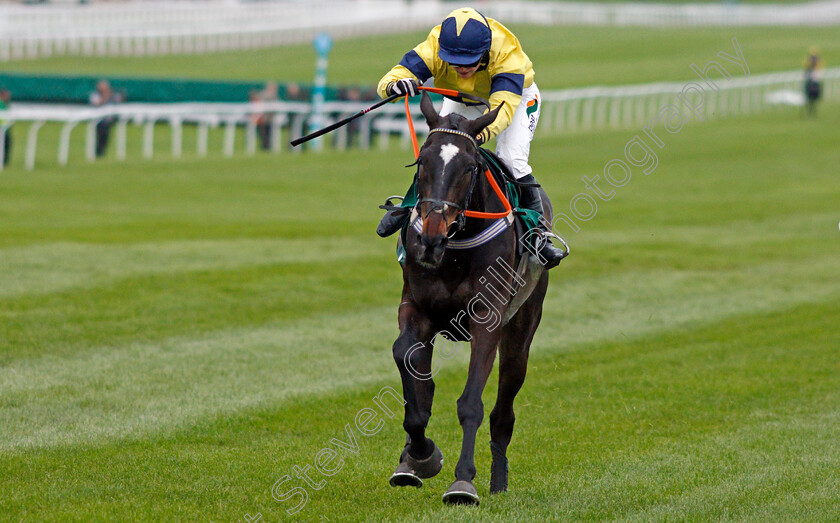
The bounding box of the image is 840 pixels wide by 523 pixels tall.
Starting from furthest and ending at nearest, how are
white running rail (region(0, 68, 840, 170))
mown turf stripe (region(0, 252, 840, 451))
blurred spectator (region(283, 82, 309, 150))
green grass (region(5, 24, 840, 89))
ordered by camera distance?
1. green grass (region(5, 24, 840, 89))
2. blurred spectator (region(283, 82, 309, 150))
3. white running rail (region(0, 68, 840, 170))
4. mown turf stripe (region(0, 252, 840, 451))

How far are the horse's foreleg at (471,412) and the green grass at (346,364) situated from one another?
0.33ft

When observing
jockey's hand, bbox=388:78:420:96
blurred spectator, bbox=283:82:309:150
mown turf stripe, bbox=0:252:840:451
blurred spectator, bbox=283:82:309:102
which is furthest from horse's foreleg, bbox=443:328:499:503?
blurred spectator, bbox=283:82:309:102

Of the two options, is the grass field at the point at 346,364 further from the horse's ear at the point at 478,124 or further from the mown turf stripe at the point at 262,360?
the horse's ear at the point at 478,124

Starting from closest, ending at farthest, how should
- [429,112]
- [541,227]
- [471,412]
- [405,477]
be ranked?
1. [429,112]
2. [471,412]
3. [405,477]
4. [541,227]

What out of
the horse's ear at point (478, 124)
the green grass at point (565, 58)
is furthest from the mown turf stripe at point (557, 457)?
the green grass at point (565, 58)

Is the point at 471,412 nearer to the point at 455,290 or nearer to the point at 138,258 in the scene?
the point at 455,290

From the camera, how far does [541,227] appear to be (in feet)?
21.6

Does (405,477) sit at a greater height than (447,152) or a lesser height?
lesser

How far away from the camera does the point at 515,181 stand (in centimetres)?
638

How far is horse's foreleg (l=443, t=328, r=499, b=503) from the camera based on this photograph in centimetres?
555

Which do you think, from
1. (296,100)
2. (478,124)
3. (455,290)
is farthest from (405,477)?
(296,100)

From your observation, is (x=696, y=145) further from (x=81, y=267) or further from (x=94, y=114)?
(x=81, y=267)

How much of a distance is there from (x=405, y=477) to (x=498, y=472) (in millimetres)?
611

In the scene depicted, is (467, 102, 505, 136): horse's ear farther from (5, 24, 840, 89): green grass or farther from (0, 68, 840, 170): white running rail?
(5, 24, 840, 89): green grass
